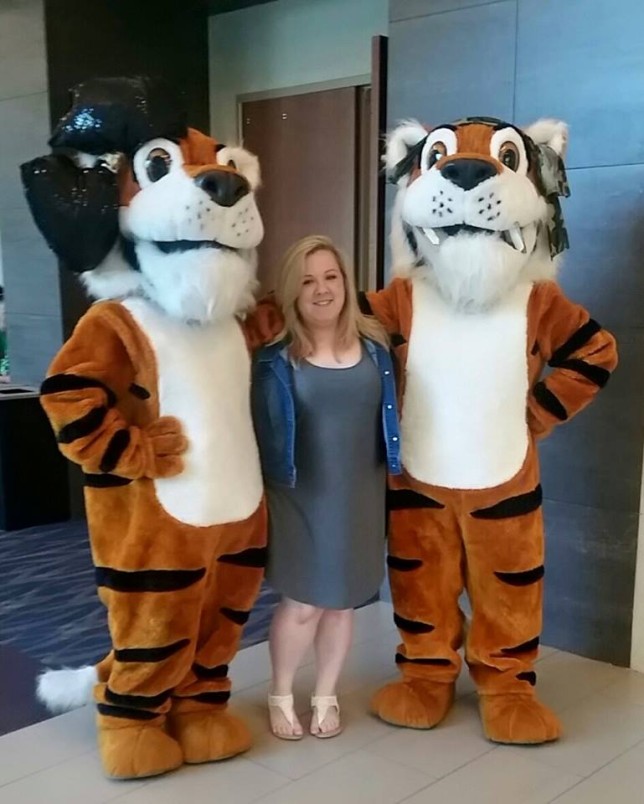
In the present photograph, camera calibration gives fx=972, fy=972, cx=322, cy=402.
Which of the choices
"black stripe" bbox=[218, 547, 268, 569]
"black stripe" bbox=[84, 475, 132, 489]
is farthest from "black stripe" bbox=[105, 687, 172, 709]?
"black stripe" bbox=[84, 475, 132, 489]

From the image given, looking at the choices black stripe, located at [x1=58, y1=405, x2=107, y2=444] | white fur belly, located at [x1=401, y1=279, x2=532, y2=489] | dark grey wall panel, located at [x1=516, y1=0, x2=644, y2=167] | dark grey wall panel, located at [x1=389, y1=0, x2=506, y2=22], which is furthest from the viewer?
dark grey wall panel, located at [x1=389, y1=0, x2=506, y2=22]

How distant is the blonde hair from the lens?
2.19m

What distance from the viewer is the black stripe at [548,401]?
90.7 inches

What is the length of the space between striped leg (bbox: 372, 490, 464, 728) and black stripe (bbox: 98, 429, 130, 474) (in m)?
0.71

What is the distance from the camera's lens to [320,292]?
7.18 feet

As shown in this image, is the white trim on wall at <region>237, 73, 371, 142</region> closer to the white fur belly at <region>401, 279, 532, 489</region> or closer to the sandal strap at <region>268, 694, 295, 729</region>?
the white fur belly at <region>401, 279, 532, 489</region>

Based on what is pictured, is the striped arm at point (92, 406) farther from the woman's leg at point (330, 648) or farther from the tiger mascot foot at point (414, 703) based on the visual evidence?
the tiger mascot foot at point (414, 703)

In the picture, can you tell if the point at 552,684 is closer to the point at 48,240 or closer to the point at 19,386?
the point at 48,240

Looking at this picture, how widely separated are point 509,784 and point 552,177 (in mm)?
1372

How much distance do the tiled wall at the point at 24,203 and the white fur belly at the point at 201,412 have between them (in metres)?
2.38

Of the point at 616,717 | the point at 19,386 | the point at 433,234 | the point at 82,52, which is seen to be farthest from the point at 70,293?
the point at 616,717

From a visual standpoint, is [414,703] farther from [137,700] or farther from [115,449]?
[115,449]

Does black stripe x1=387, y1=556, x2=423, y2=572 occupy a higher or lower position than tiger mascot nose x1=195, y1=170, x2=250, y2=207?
lower

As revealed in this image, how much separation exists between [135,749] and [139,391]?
780 millimetres
